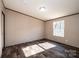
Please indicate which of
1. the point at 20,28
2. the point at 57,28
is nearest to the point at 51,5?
the point at 57,28

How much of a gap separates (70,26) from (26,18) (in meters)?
3.39

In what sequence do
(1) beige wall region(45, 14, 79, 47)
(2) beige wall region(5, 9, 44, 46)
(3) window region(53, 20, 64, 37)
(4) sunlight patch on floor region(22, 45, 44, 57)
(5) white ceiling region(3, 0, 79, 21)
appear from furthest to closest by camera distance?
(3) window region(53, 20, 64, 37) < (2) beige wall region(5, 9, 44, 46) < (1) beige wall region(45, 14, 79, 47) < (4) sunlight patch on floor region(22, 45, 44, 57) < (5) white ceiling region(3, 0, 79, 21)

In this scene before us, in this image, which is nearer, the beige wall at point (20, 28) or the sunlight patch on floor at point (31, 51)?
the sunlight patch on floor at point (31, 51)

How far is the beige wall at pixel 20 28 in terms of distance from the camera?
4105 millimetres

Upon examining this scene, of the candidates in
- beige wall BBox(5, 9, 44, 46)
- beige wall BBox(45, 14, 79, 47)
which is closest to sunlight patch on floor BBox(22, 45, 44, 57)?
beige wall BBox(5, 9, 44, 46)

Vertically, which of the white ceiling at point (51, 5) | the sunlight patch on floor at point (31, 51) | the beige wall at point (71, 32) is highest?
the white ceiling at point (51, 5)

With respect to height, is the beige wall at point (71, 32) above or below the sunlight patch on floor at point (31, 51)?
above

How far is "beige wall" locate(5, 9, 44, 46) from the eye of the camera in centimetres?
411

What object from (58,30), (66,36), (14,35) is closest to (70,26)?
(66,36)

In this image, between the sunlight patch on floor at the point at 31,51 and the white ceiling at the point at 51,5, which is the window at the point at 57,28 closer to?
the white ceiling at the point at 51,5

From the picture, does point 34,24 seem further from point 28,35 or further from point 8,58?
point 8,58

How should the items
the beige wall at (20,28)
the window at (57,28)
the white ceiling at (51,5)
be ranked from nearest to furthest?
the white ceiling at (51,5)
the beige wall at (20,28)
the window at (57,28)

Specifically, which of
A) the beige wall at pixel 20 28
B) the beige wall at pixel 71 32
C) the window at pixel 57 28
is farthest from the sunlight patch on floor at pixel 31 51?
the window at pixel 57 28

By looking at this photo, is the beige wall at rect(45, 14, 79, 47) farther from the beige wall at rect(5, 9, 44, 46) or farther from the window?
the beige wall at rect(5, 9, 44, 46)
